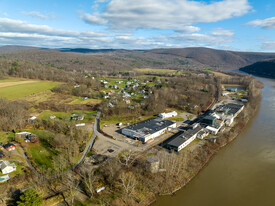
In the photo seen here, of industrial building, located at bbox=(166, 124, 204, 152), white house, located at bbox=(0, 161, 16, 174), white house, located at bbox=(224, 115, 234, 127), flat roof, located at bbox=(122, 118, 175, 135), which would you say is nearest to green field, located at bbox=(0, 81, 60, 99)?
white house, located at bbox=(0, 161, 16, 174)

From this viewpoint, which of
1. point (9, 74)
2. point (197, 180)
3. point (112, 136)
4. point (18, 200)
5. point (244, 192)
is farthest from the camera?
point (9, 74)

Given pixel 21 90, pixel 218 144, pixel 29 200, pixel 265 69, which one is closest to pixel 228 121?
pixel 218 144

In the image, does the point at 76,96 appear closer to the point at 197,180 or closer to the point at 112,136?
the point at 112,136

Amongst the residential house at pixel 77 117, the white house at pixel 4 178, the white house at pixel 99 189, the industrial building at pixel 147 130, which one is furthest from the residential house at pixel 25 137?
the white house at pixel 99 189

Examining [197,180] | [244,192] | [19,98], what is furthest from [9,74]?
[244,192]

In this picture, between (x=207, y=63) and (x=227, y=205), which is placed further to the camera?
(x=207, y=63)

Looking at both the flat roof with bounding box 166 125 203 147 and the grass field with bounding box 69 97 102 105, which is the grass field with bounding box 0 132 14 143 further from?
the flat roof with bounding box 166 125 203 147

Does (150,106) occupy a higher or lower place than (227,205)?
higher
